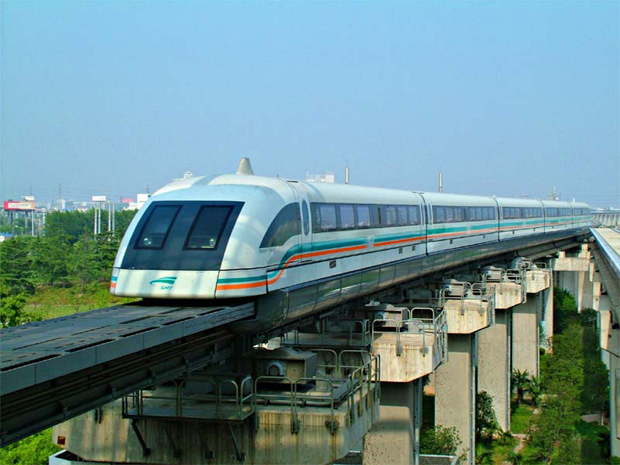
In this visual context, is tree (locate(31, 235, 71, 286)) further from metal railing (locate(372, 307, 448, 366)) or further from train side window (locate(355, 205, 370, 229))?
train side window (locate(355, 205, 370, 229))

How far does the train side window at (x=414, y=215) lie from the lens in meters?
23.7

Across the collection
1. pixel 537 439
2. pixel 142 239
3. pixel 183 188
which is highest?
pixel 183 188

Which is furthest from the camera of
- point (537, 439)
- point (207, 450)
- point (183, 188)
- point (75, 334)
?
point (537, 439)

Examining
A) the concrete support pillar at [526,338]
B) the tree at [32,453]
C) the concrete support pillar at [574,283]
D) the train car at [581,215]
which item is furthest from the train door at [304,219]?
the concrete support pillar at [574,283]

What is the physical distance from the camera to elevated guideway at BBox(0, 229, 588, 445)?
7398 millimetres

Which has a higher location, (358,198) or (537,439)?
(358,198)

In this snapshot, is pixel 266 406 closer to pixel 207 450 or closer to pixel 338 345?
pixel 207 450

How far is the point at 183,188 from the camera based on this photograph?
44.0 ft

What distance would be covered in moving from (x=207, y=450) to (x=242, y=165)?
4981mm

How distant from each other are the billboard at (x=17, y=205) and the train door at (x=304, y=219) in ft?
588

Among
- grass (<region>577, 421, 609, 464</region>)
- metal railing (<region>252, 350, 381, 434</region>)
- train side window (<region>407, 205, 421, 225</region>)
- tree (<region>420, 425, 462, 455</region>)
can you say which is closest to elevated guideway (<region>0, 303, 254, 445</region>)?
metal railing (<region>252, 350, 381, 434</region>)

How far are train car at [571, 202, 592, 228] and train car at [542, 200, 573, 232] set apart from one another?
2.15 metres

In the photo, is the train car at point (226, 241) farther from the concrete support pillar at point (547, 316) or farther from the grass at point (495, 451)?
the concrete support pillar at point (547, 316)

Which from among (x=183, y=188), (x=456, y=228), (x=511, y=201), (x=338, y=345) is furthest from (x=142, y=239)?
(x=511, y=201)
